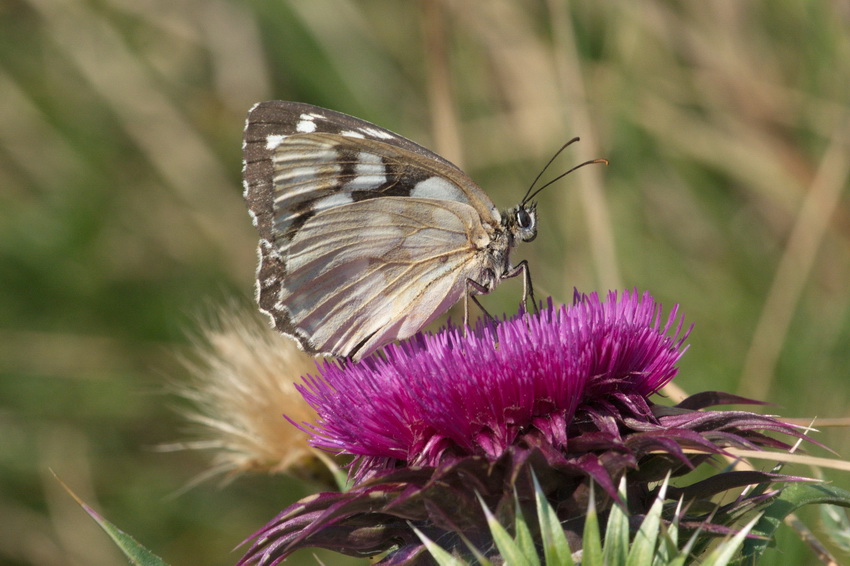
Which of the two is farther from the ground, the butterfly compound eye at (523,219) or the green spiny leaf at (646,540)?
the butterfly compound eye at (523,219)

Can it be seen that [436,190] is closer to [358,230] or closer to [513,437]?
[358,230]

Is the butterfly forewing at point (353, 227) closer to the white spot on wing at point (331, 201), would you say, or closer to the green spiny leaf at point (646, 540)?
the white spot on wing at point (331, 201)

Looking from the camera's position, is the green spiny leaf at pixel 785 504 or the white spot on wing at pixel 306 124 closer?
the green spiny leaf at pixel 785 504

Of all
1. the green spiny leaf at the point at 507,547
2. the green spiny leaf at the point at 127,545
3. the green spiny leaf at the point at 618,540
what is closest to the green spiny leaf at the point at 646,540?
the green spiny leaf at the point at 618,540

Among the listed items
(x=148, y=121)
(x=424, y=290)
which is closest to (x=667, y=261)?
→ (x=424, y=290)

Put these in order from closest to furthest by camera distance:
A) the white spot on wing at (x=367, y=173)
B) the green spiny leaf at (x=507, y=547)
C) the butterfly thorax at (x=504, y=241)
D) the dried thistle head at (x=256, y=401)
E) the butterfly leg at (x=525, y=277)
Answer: the green spiny leaf at (x=507, y=547), the butterfly leg at (x=525, y=277), the white spot on wing at (x=367, y=173), the butterfly thorax at (x=504, y=241), the dried thistle head at (x=256, y=401)

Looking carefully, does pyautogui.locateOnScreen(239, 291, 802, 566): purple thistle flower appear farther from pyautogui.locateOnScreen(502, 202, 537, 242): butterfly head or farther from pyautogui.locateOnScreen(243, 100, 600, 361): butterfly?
pyautogui.locateOnScreen(502, 202, 537, 242): butterfly head

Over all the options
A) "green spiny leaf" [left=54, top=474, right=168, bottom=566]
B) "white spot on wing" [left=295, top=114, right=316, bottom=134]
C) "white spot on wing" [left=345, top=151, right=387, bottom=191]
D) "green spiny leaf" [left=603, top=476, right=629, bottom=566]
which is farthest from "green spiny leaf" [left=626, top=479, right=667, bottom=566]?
"white spot on wing" [left=295, top=114, right=316, bottom=134]
